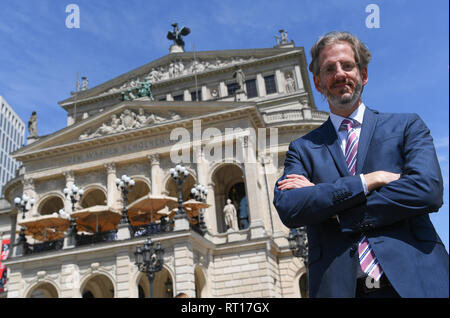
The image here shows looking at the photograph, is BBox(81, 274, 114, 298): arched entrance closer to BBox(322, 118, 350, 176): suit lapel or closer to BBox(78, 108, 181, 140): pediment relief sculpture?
BBox(78, 108, 181, 140): pediment relief sculpture

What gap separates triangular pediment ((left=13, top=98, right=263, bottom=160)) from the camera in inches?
1190

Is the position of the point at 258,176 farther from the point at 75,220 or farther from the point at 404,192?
the point at 404,192

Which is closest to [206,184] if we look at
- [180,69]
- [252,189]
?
[252,189]

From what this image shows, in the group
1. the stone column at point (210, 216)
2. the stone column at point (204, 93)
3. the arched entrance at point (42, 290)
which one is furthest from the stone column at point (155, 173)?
the stone column at point (204, 93)

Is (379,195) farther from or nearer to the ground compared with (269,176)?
nearer to the ground

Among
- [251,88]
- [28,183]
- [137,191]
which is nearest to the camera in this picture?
[28,183]

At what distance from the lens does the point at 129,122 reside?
104ft

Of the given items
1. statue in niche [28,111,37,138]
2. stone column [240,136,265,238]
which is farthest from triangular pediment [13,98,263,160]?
statue in niche [28,111,37,138]

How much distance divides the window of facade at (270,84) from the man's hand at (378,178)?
131 feet

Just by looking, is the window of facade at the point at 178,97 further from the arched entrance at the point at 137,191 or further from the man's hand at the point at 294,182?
the man's hand at the point at 294,182

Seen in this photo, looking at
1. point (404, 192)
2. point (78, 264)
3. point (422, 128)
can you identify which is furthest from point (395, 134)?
point (78, 264)

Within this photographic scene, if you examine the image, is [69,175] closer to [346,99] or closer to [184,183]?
[184,183]

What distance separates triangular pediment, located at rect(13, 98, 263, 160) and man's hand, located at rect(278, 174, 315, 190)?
27.2 meters

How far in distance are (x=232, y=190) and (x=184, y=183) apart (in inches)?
163
